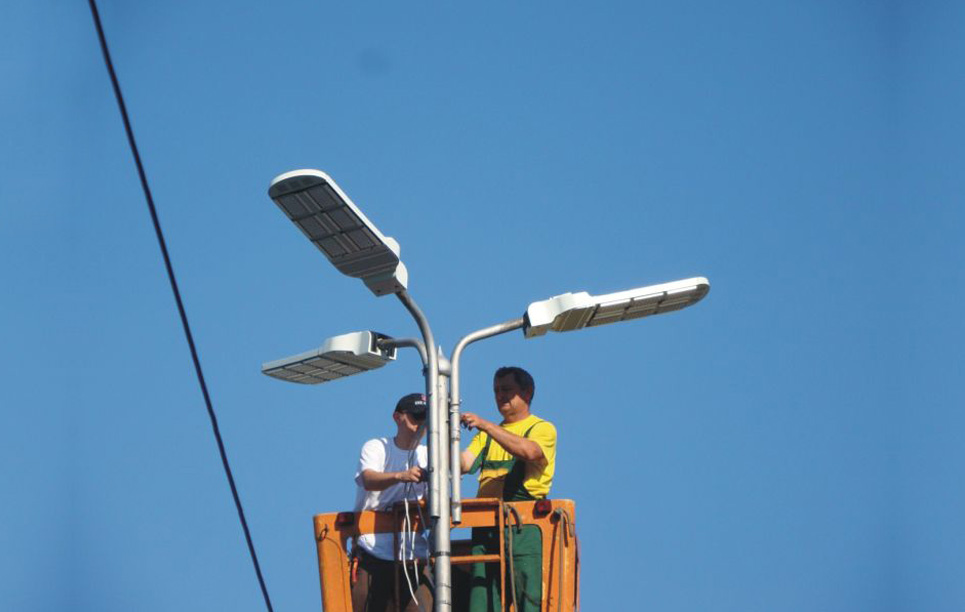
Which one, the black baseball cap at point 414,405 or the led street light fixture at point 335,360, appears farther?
the black baseball cap at point 414,405

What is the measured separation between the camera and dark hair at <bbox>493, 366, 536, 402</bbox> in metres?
10.5

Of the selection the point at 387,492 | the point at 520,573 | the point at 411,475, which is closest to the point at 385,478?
the point at 411,475

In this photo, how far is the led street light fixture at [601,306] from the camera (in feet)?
28.9

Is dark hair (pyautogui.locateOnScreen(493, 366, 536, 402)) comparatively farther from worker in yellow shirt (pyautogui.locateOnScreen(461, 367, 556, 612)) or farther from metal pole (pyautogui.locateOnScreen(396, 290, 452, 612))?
metal pole (pyautogui.locateOnScreen(396, 290, 452, 612))

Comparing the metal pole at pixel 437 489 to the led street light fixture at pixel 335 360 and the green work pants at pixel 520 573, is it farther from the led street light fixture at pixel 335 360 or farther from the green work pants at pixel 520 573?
the green work pants at pixel 520 573

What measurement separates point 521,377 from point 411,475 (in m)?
1.64

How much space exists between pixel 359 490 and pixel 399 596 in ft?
2.95

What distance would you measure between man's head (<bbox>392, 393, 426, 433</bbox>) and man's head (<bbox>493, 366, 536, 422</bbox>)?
76 centimetres

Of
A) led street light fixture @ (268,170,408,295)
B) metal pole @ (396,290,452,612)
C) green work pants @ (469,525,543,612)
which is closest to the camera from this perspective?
led street light fixture @ (268,170,408,295)

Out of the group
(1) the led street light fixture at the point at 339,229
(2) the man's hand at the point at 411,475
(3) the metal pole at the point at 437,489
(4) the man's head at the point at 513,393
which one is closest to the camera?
(1) the led street light fixture at the point at 339,229

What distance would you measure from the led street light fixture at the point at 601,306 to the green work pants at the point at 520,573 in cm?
175

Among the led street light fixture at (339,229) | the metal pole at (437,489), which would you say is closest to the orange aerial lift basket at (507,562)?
the metal pole at (437,489)

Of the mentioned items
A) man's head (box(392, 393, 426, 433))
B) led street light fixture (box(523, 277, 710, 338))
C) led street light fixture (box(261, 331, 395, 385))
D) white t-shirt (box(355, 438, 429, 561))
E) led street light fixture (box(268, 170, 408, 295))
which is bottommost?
white t-shirt (box(355, 438, 429, 561))

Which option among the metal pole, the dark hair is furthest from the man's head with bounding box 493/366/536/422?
the metal pole
